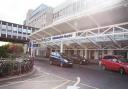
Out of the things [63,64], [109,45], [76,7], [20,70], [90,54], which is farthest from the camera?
[76,7]

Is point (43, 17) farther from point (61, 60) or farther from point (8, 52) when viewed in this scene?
point (61, 60)

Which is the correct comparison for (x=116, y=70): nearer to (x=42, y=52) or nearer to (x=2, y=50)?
(x=2, y=50)

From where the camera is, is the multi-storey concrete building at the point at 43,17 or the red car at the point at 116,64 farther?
the multi-storey concrete building at the point at 43,17

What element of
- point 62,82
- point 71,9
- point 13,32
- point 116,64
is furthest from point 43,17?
point 62,82

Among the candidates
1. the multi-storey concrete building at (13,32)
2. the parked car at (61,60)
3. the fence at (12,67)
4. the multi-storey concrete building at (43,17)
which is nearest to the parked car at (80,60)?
the parked car at (61,60)

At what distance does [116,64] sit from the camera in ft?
59.4

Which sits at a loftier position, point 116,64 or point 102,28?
point 102,28

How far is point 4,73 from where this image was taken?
37.0ft

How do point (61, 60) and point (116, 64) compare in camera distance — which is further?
point (61, 60)

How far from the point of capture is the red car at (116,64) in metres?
17.1

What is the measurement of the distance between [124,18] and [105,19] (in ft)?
9.35

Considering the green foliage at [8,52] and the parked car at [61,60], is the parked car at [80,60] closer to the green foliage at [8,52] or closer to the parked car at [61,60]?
the parked car at [61,60]

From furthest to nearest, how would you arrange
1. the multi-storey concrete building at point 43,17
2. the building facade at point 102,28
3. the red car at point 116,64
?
the multi-storey concrete building at point 43,17, the building facade at point 102,28, the red car at point 116,64

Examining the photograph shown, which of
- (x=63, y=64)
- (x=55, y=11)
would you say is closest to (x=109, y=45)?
(x=63, y=64)
